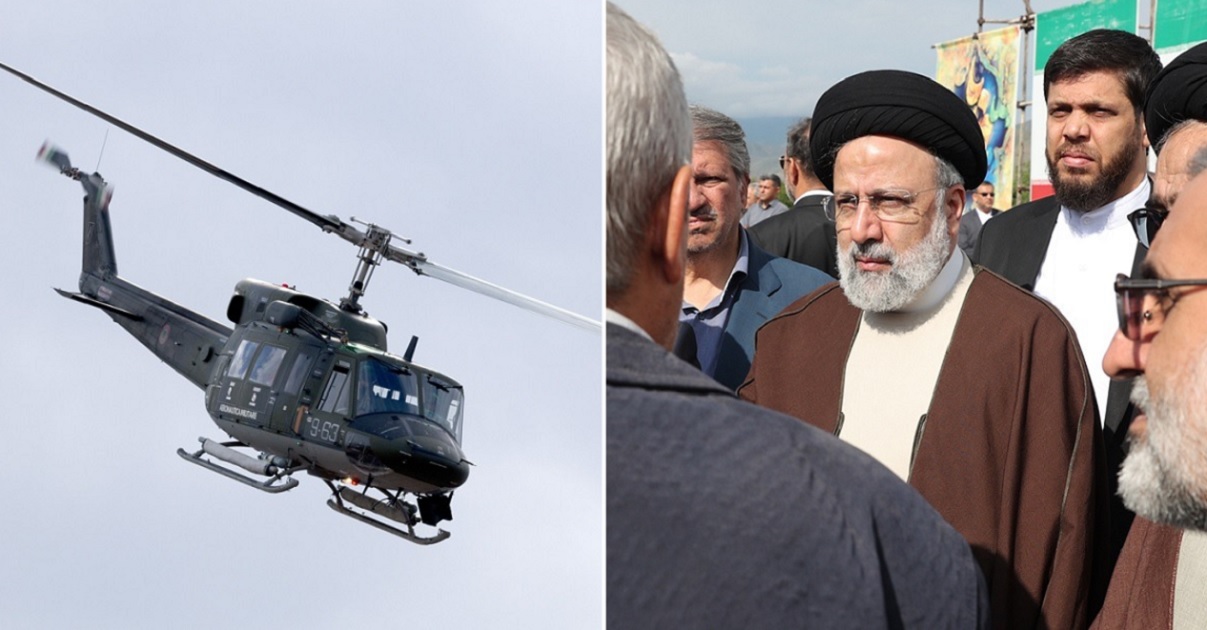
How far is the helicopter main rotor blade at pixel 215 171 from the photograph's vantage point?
25.3 ft

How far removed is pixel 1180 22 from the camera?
2.76 metres

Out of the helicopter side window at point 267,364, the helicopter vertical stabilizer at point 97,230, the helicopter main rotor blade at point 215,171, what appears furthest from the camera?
the helicopter vertical stabilizer at point 97,230

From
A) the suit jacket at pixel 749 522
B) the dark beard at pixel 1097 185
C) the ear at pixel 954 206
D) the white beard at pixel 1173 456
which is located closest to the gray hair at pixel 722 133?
the dark beard at pixel 1097 185

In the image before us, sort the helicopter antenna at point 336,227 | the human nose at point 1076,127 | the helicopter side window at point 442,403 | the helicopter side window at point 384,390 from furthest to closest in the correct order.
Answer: the helicopter side window at point 442,403, the helicopter side window at point 384,390, the helicopter antenna at point 336,227, the human nose at point 1076,127

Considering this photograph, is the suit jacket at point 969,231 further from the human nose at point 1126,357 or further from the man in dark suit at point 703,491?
the man in dark suit at point 703,491

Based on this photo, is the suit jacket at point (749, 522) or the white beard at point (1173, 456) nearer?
the suit jacket at point (749, 522)

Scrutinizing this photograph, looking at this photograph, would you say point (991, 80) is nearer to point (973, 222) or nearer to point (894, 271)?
point (894, 271)

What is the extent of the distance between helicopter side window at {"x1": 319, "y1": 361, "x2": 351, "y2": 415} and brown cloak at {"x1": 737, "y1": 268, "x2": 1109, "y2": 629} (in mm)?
12635

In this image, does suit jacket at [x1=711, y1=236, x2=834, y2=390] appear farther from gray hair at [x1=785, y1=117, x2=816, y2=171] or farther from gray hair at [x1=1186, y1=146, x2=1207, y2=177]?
gray hair at [x1=1186, y1=146, x2=1207, y2=177]

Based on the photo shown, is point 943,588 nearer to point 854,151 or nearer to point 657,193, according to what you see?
point 657,193

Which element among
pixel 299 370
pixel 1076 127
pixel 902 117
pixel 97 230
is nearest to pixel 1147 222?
pixel 1076 127

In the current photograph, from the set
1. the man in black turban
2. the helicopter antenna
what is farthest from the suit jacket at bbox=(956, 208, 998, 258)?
the helicopter antenna

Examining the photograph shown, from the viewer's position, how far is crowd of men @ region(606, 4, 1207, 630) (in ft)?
4.54

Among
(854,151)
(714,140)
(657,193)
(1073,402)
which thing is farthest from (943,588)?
(714,140)
